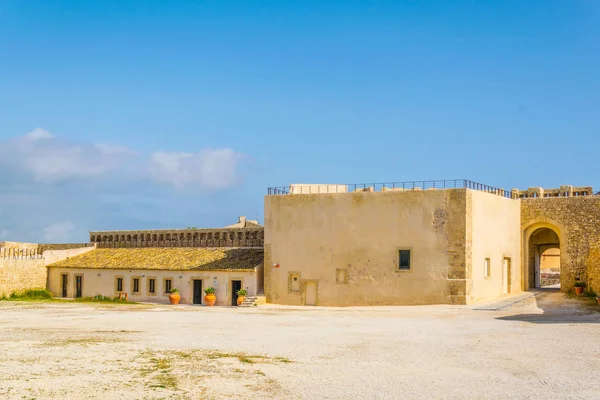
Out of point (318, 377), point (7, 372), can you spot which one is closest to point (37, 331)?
point (7, 372)

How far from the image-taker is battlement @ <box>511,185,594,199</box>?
38.4m

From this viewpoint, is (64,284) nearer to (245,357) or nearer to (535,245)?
(535,245)

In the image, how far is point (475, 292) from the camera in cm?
3309

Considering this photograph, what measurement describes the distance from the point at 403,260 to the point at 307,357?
1781 cm

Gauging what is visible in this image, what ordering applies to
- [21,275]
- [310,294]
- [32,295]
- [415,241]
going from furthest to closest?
[32,295] → [21,275] → [310,294] → [415,241]

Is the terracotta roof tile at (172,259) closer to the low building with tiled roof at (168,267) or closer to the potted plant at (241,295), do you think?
the low building with tiled roof at (168,267)

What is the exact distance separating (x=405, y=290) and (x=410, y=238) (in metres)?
2.53

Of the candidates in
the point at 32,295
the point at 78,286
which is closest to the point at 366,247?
the point at 78,286

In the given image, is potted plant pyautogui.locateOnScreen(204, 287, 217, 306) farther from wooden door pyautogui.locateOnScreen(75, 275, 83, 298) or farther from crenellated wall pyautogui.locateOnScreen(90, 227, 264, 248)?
wooden door pyautogui.locateOnScreen(75, 275, 83, 298)

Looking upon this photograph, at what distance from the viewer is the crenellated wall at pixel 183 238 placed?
42.1 metres

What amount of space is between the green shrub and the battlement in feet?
95.1

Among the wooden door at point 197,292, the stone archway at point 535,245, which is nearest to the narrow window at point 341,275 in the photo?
the wooden door at point 197,292

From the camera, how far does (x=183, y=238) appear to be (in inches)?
1770

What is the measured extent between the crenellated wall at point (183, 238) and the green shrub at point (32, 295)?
20.4 ft
